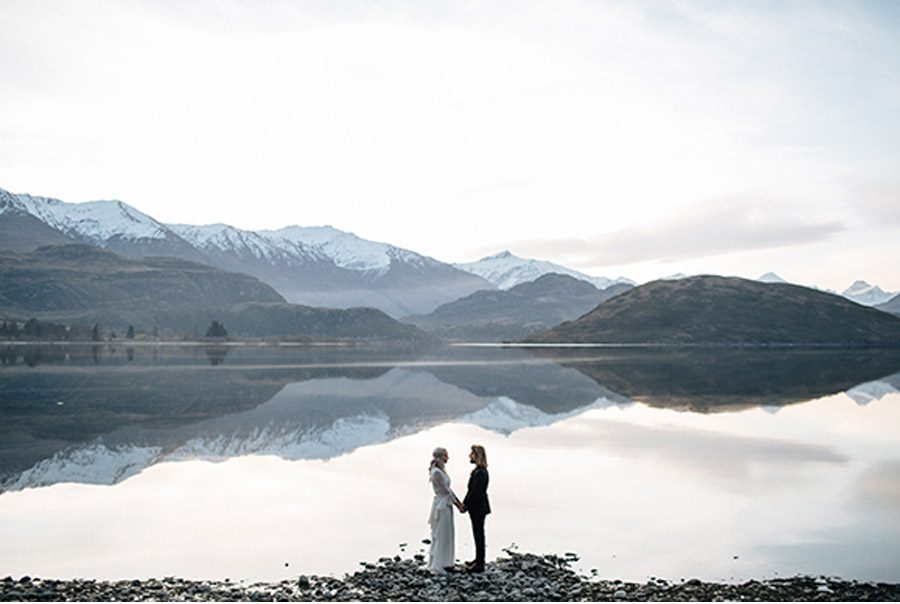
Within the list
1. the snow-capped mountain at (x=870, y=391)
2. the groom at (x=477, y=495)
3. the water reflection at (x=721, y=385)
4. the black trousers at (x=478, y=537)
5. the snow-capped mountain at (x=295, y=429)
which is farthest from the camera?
the snow-capped mountain at (x=870, y=391)

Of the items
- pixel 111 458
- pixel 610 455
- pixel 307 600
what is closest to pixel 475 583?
pixel 307 600

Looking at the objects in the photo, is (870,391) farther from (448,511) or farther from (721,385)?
(448,511)

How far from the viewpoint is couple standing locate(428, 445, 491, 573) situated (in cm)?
2038

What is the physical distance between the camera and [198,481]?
34.8 metres

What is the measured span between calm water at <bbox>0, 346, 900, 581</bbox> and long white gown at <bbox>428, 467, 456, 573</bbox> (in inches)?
102

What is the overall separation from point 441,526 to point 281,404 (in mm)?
50469

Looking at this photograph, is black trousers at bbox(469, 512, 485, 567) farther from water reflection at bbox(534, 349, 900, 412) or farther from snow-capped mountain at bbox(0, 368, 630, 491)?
water reflection at bbox(534, 349, 900, 412)

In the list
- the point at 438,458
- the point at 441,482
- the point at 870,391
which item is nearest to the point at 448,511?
the point at 441,482

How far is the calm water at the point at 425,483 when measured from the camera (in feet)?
75.5

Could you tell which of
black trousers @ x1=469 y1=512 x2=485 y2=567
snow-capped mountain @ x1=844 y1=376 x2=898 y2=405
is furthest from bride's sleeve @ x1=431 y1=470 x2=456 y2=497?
snow-capped mountain @ x1=844 y1=376 x2=898 y2=405

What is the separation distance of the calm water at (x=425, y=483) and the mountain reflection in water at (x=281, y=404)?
36 cm

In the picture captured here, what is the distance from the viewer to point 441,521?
67.3 feet

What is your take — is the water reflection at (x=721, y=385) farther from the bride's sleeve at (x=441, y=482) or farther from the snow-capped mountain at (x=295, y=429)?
the bride's sleeve at (x=441, y=482)

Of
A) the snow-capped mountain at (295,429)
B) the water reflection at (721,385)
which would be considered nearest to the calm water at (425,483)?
the snow-capped mountain at (295,429)
